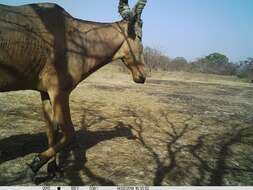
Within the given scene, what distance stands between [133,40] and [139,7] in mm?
469

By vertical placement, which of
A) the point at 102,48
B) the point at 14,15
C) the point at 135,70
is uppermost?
the point at 14,15

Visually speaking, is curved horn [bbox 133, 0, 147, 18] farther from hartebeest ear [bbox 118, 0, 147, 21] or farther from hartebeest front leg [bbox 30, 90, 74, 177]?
hartebeest front leg [bbox 30, 90, 74, 177]

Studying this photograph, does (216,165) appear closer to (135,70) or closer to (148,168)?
(148,168)

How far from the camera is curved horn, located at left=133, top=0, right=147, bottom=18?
4.14 meters

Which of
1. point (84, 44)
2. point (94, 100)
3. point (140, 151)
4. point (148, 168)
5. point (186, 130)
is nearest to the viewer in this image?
point (84, 44)

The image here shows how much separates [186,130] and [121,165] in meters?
2.65

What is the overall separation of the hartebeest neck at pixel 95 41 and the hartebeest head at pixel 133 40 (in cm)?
8

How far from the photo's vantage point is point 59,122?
3732 mm

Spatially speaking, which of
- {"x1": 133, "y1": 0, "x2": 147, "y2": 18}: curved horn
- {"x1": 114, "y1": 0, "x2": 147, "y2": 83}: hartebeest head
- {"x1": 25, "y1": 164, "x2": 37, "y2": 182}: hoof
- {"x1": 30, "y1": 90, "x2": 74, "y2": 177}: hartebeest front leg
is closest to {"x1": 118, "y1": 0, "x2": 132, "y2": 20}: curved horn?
{"x1": 114, "y1": 0, "x2": 147, "y2": 83}: hartebeest head

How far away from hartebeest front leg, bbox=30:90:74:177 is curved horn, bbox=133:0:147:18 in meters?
1.46

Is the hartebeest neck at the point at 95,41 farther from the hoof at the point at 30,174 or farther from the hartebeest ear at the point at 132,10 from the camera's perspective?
Answer: the hoof at the point at 30,174

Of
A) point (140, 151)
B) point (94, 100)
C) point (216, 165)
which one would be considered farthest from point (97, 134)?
point (94, 100)

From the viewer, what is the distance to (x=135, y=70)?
4.58m

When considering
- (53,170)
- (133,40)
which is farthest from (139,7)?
(53,170)
